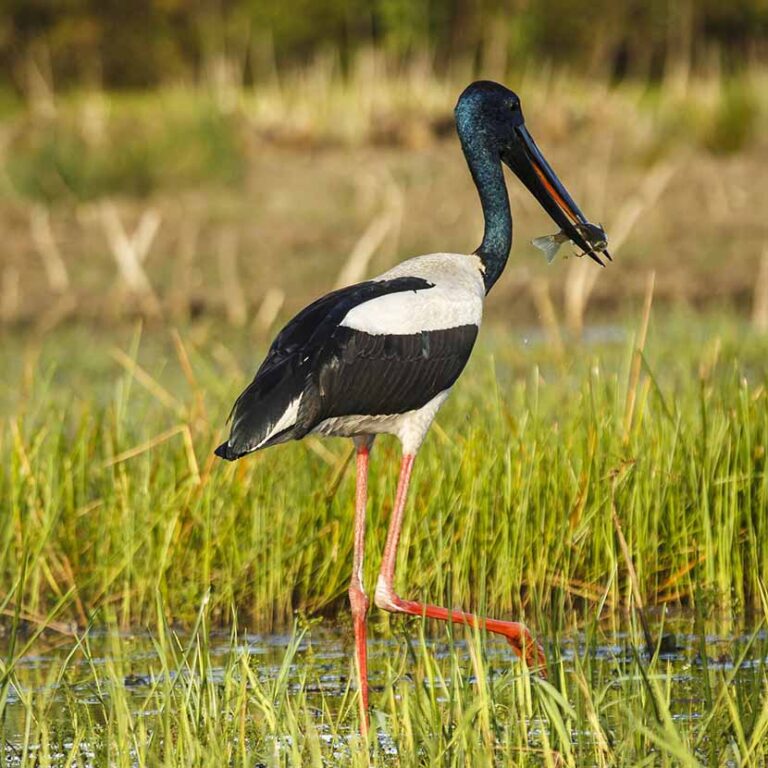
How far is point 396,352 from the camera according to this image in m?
4.61

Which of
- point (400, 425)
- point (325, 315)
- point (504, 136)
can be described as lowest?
point (400, 425)

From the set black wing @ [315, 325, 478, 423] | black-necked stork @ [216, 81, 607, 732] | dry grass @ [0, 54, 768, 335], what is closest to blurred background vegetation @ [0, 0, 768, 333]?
dry grass @ [0, 54, 768, 335]

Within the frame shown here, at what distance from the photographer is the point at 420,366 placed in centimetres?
467

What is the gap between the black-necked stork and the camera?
4.43 meters

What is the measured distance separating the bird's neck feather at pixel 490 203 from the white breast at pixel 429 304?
94mm

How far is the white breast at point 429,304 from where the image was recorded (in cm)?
459

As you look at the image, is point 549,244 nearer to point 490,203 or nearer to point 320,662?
point 490,203

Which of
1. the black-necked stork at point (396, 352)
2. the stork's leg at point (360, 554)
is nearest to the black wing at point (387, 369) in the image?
the black-necked stork at point (396, 352)

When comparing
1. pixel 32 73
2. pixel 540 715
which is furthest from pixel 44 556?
pixel 32 73

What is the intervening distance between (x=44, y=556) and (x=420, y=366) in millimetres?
1465

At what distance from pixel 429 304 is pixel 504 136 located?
27.7 inches

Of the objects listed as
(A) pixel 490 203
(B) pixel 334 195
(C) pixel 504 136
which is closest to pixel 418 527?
(A) pixel 490 203

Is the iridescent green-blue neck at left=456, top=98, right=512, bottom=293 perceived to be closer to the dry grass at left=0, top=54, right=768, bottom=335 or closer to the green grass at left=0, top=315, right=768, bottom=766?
the green grass at left=0, top=315, right=768, bottom=766

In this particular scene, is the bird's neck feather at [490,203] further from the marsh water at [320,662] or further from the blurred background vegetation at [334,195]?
the blurred background vegetation at [334,195]
